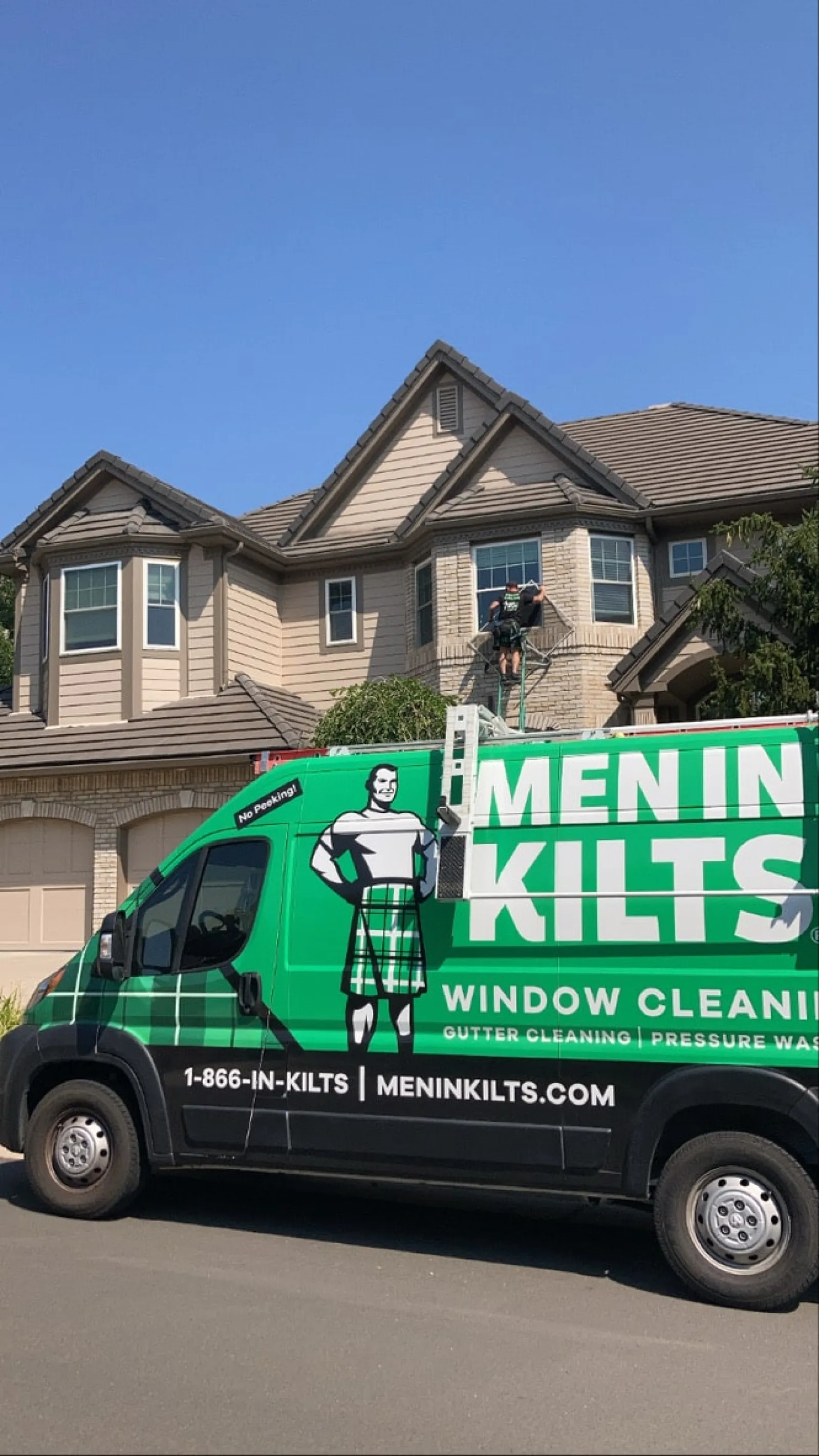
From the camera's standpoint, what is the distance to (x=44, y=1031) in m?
7.41

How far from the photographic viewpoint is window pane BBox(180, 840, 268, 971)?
7.06 meters

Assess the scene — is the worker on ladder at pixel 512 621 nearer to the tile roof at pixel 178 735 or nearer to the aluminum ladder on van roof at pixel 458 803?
the tile roof at pixel 178 735

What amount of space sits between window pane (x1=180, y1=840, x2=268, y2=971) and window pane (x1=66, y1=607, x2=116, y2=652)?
11762 millimetres

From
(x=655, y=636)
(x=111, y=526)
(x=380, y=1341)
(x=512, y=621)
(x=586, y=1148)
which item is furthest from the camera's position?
(x=111, y=526)

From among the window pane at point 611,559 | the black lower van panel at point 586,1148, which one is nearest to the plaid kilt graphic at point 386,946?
the black lower van panel at point 586,1148

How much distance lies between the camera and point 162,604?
60.9ft

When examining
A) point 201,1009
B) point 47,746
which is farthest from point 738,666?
point 201,1009

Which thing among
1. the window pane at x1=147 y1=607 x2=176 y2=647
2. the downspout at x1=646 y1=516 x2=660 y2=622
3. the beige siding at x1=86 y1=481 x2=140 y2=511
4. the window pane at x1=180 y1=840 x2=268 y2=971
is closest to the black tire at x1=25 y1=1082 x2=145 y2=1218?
the window pane at x1=180 y1=840 x2=268 y2=971

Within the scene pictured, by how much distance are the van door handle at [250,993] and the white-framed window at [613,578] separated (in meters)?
11.6

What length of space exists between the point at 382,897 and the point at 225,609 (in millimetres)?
12282

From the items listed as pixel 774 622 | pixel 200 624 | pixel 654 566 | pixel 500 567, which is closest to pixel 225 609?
pixel 200 624

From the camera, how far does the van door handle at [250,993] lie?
6.88m

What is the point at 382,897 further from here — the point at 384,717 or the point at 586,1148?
the point at 384,717

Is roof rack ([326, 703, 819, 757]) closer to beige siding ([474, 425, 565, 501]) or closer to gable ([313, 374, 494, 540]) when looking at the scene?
beige siding ([474, 425, 565, 501])
